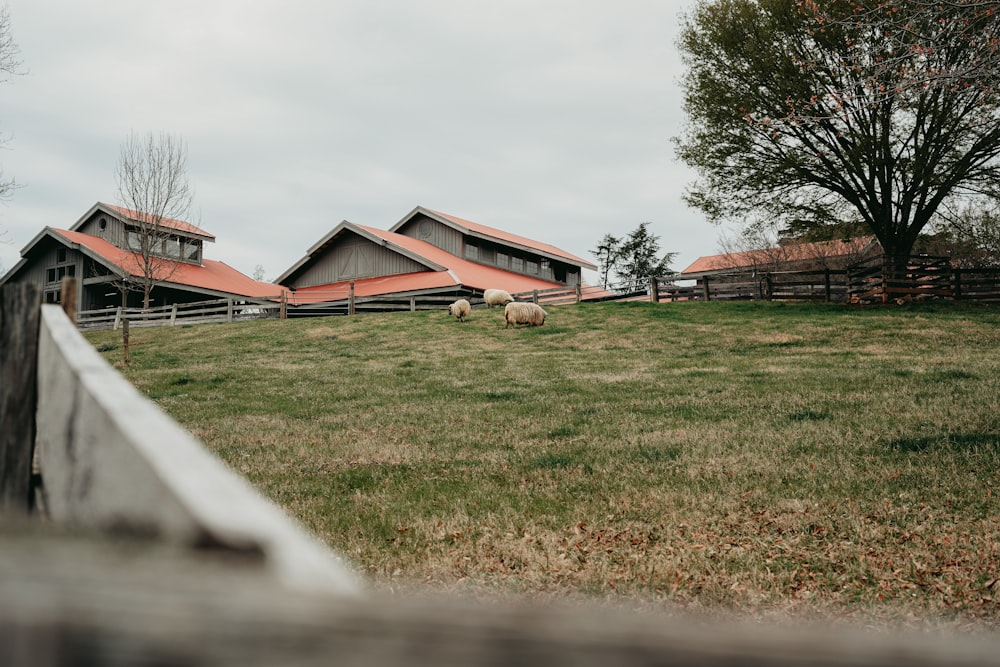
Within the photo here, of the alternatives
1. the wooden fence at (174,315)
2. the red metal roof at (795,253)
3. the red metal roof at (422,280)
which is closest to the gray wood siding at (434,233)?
the red metal roof at (422,280)

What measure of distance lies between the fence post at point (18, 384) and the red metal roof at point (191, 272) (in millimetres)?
33644

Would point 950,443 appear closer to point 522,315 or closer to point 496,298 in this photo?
point 522,315

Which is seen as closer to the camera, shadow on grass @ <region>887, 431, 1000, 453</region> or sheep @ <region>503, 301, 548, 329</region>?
shadow on grass @ <region>887, 431, 1000, 453</region>

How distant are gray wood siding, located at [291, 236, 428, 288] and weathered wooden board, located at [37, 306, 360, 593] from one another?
35847mm

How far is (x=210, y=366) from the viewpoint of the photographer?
17250 mm

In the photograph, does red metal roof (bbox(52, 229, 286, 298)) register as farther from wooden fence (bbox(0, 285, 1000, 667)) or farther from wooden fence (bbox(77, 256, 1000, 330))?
wooden fence (bbox(0, 285, 1000, 667))

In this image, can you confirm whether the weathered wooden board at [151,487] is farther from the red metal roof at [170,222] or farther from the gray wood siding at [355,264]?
the red metal roof at [170,222]

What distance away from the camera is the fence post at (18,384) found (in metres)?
2.02

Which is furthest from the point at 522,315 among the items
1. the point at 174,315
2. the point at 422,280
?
the point at 174,315

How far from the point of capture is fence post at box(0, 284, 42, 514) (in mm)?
2018

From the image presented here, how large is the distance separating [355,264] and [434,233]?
5.33m

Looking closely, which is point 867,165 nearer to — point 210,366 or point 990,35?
Result: point 990,35

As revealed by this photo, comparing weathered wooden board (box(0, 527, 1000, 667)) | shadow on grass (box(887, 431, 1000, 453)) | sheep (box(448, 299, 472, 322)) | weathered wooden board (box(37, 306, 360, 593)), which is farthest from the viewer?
sheep (box(448, 299, 472, 322))

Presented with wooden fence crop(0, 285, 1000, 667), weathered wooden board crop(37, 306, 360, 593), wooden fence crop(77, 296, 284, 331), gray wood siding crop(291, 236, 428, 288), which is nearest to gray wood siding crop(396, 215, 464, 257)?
gray wood siding crop(291, 236, 428, 288)
